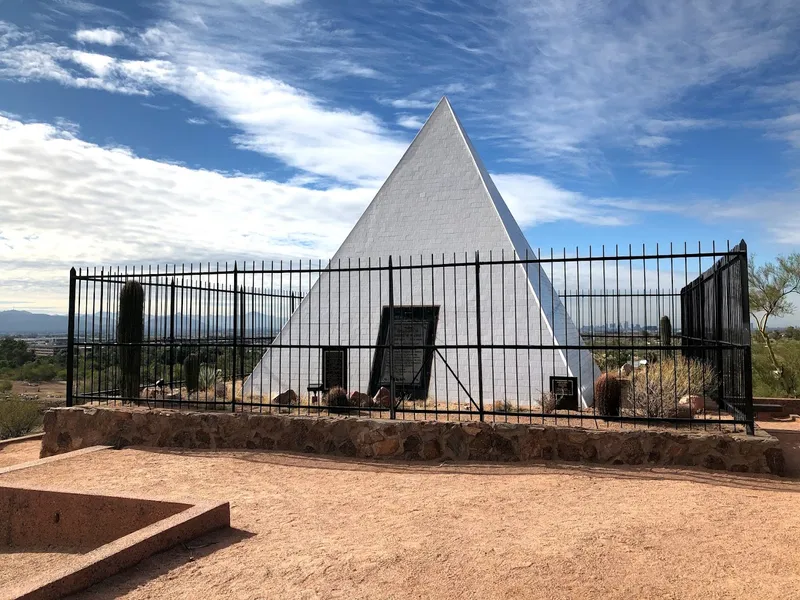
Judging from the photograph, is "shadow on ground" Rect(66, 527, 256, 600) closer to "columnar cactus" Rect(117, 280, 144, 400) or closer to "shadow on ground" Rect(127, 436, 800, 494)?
"shadow on ground" Rect(127, 436, 800, 494)

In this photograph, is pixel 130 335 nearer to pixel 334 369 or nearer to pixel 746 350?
pixel 334 369

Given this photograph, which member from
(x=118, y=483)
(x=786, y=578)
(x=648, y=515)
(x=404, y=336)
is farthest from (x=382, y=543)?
(x=404, y=336)

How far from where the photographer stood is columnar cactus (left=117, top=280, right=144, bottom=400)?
10.7 metres

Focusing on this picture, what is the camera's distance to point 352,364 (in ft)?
41.3

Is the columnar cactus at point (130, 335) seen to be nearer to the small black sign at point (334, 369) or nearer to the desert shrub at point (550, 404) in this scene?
the small black sign at point (334, 369)

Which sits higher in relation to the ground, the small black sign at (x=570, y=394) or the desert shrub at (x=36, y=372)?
the small black sign at (x=570, y=394)

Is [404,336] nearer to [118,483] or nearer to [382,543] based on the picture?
[118,483]

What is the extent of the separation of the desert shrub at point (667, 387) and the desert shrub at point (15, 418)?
49.6ft

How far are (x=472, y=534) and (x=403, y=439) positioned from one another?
3.02 metres

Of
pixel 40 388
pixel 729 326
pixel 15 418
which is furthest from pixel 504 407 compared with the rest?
pixel 40 388

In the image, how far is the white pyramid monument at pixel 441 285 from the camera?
11.9 meters

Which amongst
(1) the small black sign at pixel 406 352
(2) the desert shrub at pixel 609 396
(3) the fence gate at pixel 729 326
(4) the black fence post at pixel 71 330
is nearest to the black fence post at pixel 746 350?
(3) the fence gate at pixel 729 326

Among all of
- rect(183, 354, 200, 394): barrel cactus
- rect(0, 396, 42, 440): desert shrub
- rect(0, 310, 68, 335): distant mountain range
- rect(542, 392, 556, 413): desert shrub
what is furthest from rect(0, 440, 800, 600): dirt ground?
rect(0, 310, 68, 335): distant mountain range

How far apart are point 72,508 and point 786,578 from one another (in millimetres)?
5526
